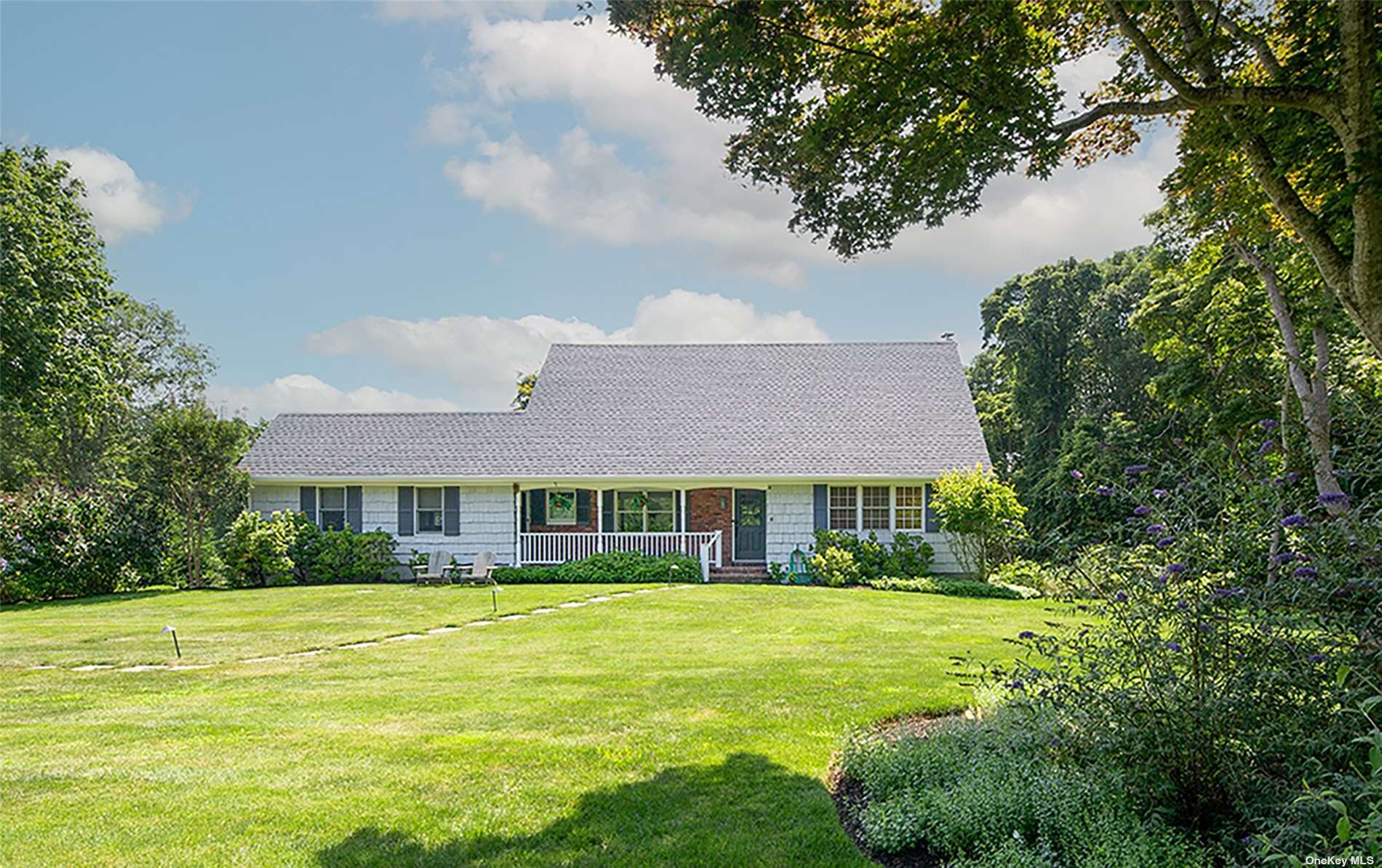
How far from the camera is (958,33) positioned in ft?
18.7

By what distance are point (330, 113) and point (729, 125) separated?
9.54 m

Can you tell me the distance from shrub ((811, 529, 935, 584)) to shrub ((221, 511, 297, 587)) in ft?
41.0

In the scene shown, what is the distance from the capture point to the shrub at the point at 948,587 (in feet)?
53.5

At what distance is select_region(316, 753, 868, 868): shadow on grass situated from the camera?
391cm

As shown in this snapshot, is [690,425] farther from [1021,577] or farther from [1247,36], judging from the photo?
[1247,36]

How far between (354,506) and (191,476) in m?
3.71

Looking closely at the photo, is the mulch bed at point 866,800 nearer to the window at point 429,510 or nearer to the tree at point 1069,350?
the window at point 429,510

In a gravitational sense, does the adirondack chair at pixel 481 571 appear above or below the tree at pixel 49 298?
below

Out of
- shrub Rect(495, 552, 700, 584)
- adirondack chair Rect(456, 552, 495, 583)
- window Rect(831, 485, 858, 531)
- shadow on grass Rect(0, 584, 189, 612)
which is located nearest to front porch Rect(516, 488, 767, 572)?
shrub Rect(495, 552, 700, 584)

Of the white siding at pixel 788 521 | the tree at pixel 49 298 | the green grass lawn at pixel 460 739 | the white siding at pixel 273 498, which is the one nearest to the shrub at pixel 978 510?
the white siding at pixel 788 521

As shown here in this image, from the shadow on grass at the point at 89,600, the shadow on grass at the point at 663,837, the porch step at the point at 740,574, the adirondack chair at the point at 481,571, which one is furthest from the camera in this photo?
the porch step at the point at 740,574

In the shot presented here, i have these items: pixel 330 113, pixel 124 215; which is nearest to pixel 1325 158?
pixel 330 113

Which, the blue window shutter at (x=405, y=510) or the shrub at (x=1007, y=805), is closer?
the shrub at (x=1007, y=805)

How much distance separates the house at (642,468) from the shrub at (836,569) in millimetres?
1557
